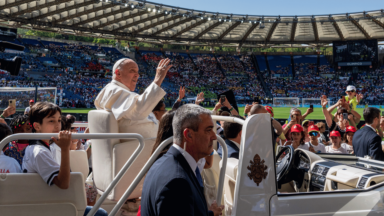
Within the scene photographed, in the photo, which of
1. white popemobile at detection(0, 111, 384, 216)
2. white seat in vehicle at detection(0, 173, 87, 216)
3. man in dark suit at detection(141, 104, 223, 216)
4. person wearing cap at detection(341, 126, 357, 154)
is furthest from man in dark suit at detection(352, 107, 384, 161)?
white seat in vehicle at detection(0, 173, 87, 216)

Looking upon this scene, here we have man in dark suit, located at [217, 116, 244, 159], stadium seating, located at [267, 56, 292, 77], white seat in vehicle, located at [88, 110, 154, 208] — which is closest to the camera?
white seat in vehicle, located at [88, 110, 154, 208]

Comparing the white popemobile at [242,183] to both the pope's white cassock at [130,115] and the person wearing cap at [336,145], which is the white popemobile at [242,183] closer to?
the pope's white cassock at [130,115]

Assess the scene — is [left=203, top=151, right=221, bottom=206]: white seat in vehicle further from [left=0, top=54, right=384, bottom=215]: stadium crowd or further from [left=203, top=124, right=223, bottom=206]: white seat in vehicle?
[left=0, top=54, right=384, bottom=215]: stadium crowd

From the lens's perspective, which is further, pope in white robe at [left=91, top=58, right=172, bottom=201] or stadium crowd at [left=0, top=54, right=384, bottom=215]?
pope in white robe at [left=91, top=58, right=172, bottom=201]

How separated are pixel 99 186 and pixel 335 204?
6.90 ft

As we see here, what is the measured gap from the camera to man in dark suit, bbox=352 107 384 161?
4.41 m

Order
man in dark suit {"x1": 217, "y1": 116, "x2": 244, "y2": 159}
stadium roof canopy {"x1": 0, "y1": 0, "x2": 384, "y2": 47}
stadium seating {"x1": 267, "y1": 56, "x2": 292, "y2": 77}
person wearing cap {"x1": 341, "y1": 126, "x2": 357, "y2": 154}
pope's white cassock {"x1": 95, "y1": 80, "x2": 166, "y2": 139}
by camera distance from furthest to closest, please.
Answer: stadium seating {"x1": 267, "y1": 56, "x2": 292, "y2": 77}, stadium roof canopy {"x1": 0, "y1": 0, "x2": 384, "y2": 47}, person wearing cap {"x1": 341, "y1": 126, "x2": 357, "y2": 154}, man in dark suit {"x1": 217, "y1": 116, "x2": 244, "y2": 159}, pope's white cassock {"x1": 95, "y1": 80, "x2": 166, "y2": 139}

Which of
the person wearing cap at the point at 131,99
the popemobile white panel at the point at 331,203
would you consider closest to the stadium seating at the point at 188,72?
the person wearing cap at the point at 131,99

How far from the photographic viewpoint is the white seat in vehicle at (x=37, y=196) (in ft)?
6.63

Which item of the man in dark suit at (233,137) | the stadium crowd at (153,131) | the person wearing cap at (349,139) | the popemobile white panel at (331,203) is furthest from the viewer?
the person wearing cap at (349,139)

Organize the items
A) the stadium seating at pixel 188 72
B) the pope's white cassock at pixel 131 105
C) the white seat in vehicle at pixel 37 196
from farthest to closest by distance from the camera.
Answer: the stadium seating at pixel 188 72, the pope's white cassock at pixel 131 105, the white seat in vehicle at pixel 37 196

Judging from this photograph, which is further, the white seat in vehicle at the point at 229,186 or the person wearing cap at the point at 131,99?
the person wearing cap at the point at 131,99

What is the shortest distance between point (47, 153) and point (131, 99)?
94 centimetres

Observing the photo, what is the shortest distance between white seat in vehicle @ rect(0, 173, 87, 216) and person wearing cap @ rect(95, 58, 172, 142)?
885 mm
